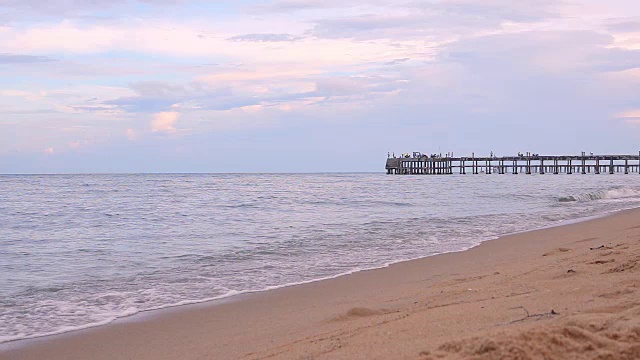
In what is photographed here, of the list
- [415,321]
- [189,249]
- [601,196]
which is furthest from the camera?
[601,196]

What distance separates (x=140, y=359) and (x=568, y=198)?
24.7 metres

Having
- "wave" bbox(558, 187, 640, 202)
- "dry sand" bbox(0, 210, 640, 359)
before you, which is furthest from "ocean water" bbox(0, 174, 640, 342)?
"wave" bbox(558, 187, 640, 202)

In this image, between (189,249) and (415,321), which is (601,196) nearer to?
(189,249)

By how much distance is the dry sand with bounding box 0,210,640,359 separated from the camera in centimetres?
335

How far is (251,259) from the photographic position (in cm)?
1042

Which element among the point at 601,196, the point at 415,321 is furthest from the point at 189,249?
the point at 601,196

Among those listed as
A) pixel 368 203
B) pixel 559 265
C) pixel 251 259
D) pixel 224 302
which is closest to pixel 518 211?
pixel 368 203

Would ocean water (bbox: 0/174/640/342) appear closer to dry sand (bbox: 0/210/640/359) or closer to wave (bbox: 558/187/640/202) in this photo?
dry sand (bbox: 0/210/640/359)

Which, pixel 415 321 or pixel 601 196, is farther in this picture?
pixel 601 196

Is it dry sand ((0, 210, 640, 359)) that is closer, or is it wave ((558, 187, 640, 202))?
dry sand ((0, 210, 640, 359))

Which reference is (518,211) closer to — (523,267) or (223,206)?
(223,206)

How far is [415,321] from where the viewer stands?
14.6 ft

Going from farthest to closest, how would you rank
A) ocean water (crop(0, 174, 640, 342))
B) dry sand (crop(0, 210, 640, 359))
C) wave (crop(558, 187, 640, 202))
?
wave (crop(558, 187, 640, 202))
ocean water (crop(0, 174, 640, 342))
dry sand (crop(0, 210, 640, 359))

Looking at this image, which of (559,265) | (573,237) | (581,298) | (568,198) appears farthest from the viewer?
(568,198)
